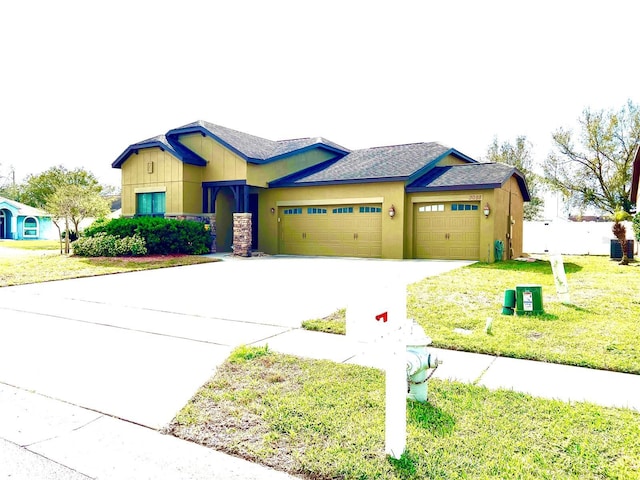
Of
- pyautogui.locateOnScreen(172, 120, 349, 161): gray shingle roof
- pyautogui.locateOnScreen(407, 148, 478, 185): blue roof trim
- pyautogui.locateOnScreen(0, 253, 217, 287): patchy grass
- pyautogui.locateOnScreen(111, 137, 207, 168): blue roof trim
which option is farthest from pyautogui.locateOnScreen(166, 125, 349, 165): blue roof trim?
pyautogui.locateOnScreen(407, 148, 478, 185): blue roof trim

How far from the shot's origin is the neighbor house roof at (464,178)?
50.6 ft

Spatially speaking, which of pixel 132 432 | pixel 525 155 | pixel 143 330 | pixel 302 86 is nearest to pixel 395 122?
pixel 525 155

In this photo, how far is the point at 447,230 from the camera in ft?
53.8

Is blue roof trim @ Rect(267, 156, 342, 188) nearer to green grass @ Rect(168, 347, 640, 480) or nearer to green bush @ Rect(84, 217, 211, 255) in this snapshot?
green bush @ Rect(84, 217, 211, 255)

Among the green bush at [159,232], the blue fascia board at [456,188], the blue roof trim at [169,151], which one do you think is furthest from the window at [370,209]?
the blue roof trim at [169,151]

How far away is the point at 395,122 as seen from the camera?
32531mm

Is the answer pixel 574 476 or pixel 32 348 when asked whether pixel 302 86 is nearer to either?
pixel 32 348

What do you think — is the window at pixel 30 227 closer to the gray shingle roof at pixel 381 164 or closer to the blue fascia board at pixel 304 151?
the blue fascia board at pixel 304 151

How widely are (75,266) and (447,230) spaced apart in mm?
12690

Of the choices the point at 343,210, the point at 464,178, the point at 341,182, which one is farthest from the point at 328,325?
the point at 343,210

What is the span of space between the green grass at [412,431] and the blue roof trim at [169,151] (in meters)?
16.6

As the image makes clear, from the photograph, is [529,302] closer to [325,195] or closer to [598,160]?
[325,195]

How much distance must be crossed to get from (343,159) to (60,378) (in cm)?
1899

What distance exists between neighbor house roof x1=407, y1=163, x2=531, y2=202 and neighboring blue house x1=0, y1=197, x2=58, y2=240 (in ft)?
105
